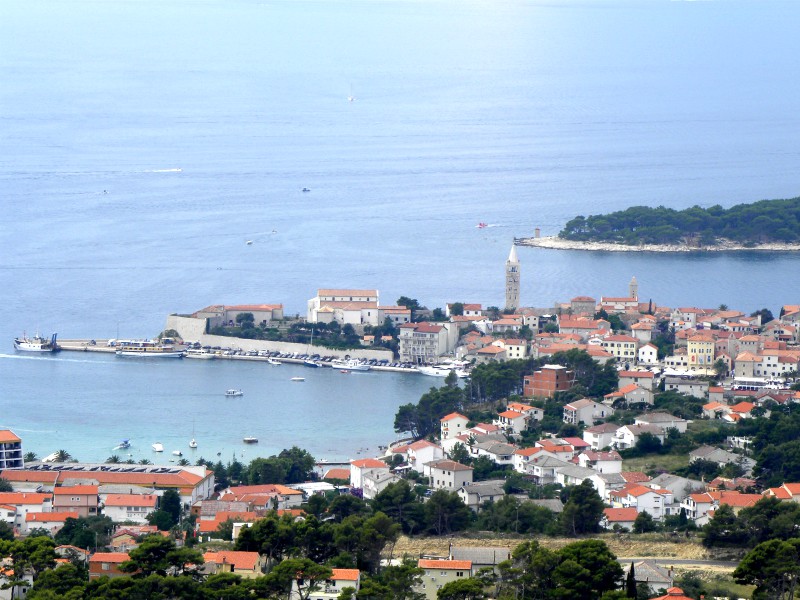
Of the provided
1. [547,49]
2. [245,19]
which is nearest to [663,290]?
[547,49]

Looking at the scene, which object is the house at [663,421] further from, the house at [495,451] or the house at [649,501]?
the house at [649,501]

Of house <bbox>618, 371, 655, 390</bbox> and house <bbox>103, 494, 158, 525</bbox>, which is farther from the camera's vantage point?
house <bbox>618, 371, 655, 390</bbox>

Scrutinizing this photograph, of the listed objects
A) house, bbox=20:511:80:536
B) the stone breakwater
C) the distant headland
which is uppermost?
the distant headland

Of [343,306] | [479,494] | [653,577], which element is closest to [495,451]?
[479,494]

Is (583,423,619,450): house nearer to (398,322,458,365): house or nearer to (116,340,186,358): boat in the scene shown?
(398,322,458,365): house

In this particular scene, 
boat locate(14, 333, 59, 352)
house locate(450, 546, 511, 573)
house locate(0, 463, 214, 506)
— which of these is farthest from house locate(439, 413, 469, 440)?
boat locate(14, 333, 59, 352)

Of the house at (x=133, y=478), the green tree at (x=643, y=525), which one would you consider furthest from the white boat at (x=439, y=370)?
the green tree at (x=643, y=525)
